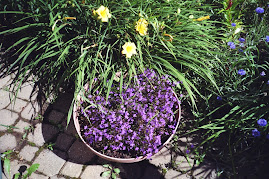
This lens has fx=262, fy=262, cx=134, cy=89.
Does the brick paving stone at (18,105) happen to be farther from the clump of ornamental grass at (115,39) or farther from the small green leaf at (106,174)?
the small green leaf at (106,174)

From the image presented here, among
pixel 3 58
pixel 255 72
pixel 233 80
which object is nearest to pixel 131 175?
pixel 233 80

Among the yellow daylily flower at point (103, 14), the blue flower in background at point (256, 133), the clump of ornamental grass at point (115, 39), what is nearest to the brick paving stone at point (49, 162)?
the clump of ornamental grass at point (115, 39)

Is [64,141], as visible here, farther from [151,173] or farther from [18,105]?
[151,173]

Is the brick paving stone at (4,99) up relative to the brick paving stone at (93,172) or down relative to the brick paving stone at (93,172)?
up

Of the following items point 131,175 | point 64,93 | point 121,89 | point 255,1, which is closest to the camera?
point 121,89

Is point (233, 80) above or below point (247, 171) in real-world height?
above

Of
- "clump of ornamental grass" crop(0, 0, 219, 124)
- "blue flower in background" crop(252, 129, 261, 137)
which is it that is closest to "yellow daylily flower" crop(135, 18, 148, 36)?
"clump of ornamental grass" crop(0, 0, 219, 124)

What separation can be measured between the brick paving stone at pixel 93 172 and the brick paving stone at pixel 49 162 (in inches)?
9.4

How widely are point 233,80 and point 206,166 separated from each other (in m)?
0.91

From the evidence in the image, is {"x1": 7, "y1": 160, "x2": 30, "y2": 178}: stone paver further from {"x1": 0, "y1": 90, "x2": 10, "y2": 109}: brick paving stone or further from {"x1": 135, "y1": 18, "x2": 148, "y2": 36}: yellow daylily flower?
{"x1": 135, "y1": 18, "x2": 148, "y2": 36}: yellow daylily flower

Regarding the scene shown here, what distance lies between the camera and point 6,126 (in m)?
2.52

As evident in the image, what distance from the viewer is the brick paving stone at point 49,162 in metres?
2.43

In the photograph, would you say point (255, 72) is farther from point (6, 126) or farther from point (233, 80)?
point (6, 126)

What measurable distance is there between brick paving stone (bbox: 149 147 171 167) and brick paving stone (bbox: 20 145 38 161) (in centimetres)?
113
